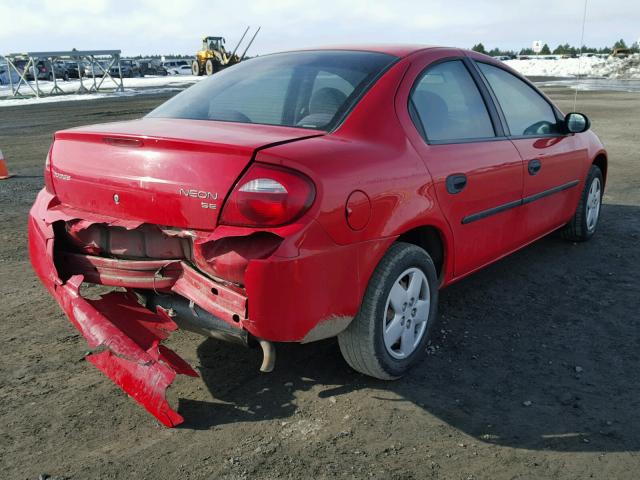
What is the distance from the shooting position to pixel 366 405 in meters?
3.02

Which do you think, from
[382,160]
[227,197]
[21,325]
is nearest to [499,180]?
[382,160]

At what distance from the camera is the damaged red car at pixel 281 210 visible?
8.60 feet

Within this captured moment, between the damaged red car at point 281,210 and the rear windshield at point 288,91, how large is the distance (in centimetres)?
1

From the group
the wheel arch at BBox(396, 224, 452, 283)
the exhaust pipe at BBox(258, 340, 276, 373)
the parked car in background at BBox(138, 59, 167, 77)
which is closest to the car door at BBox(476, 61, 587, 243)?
the wheel arch at BBox(396, 224, 452, 283)

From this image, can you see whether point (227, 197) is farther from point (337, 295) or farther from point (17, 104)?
point (17, 104)

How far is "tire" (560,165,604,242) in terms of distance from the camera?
17.7ft

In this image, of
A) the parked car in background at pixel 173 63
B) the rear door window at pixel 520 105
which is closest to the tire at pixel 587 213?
the rear door window at pixel 520 105

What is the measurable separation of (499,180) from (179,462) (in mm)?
2430

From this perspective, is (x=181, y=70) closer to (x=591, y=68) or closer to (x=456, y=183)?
(x=591, y=68)

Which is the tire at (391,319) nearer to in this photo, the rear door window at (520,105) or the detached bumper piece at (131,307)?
the detached bumper piece at (131,307)

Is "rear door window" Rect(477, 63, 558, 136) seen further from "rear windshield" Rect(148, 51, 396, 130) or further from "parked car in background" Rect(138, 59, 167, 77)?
"parked car in background" Rect(138, 59, 167, 77)

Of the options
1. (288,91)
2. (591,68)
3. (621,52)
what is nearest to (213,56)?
(591,68)

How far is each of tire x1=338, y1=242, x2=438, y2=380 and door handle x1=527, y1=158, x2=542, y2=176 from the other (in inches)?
51.4

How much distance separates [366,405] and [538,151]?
2.30 metres
